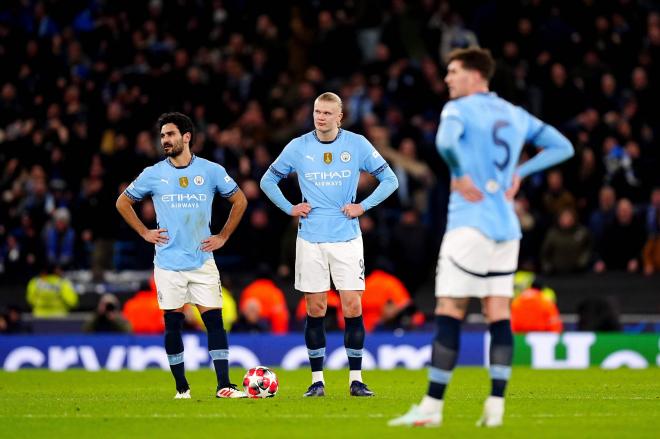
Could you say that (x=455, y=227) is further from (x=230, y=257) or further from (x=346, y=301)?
(x=230, y=257)

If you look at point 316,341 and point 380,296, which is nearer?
point 316,341

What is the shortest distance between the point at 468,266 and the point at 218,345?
392 cm

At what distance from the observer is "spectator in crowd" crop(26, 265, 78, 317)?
22859 mm

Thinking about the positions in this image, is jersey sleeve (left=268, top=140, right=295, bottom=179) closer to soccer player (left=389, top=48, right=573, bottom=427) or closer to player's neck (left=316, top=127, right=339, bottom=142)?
player's neck (left=316, top=127, right=339, bottom=142)

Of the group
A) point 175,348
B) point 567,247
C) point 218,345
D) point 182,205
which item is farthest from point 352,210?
point 567,247

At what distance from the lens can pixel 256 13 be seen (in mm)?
27906

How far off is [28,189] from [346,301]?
13287 millimetres

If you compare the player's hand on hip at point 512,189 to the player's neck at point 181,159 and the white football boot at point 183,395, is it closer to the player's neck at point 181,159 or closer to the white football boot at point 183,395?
the player's neck at point 181,159

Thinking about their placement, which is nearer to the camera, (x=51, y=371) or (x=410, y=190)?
(x=51, y=371)

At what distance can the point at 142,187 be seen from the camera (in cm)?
1280

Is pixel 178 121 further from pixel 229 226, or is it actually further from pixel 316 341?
pixel 316 341

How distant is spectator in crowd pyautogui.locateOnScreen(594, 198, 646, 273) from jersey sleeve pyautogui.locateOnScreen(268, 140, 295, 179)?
10.0m

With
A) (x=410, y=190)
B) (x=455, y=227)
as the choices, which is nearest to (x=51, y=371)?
(x=410, y=190)

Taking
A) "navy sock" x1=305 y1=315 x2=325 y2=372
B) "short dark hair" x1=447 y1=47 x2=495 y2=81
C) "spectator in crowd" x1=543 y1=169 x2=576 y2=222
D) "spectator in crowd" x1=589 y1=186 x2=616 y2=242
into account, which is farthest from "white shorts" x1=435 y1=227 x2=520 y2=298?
"spectator in crowd" x1=543 y1=169 x2=576 y2=222
